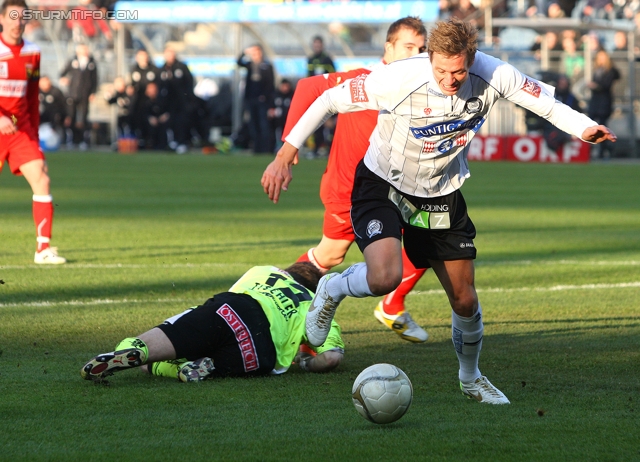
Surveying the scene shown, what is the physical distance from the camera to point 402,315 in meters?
6.70

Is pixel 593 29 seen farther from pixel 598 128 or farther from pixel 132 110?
pixel 598 128

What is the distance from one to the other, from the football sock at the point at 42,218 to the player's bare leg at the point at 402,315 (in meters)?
3.96

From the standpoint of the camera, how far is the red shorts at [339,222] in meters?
6.79

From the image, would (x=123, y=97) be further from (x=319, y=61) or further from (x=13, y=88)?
(x=13, y=88)

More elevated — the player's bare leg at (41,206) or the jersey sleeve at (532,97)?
the jersey sleeve at (532,97)

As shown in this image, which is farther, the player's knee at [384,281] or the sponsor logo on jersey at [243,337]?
the sponsor logo on jersey at [243,337]

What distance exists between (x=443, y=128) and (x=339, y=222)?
71.8 inches

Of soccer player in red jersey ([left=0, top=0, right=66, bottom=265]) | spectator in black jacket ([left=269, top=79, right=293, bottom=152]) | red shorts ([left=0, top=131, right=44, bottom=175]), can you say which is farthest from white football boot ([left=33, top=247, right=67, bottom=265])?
spectator in black jacket ([left=269, top=79, right=293, bottom=152])

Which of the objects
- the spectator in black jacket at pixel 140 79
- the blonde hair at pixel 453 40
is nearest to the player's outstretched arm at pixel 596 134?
the blonde hair at pixel 453 40

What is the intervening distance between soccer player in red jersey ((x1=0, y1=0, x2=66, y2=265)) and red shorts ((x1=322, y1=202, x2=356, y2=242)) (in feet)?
11.8

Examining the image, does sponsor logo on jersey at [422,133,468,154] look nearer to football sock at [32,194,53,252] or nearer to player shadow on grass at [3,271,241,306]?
player shadow on grass at [3,271,241,306]

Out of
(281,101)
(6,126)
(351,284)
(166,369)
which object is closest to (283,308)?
(351,284)

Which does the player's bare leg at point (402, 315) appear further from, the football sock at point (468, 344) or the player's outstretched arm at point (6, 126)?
the player's outstretched arm at point (6, 126)

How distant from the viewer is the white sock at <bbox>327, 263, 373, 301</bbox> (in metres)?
5.15
